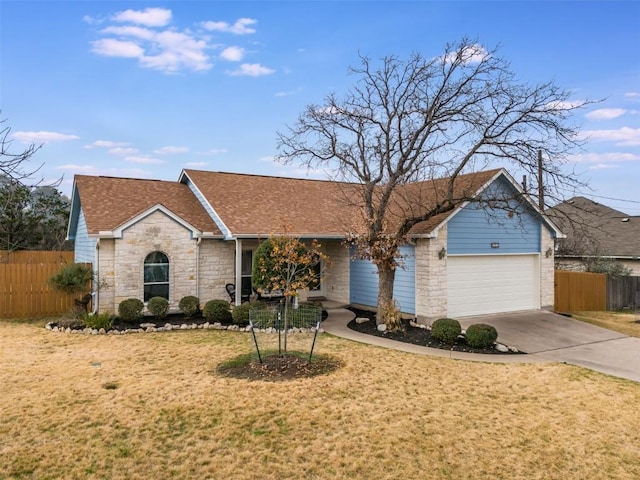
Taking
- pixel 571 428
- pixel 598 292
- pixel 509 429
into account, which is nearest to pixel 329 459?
pixel 509 429

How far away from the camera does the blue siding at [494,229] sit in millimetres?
14568

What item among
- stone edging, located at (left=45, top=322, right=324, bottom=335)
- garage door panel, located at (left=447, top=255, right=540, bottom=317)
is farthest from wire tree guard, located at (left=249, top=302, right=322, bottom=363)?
garage door panel, located at (left=447, top=255, right=540, bottom=317)

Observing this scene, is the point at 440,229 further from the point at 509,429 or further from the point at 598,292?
the point at 598,292

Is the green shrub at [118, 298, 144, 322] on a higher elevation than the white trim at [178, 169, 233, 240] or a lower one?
lower

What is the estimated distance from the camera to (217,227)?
16234 mm

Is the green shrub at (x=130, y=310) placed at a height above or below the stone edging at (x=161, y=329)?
above

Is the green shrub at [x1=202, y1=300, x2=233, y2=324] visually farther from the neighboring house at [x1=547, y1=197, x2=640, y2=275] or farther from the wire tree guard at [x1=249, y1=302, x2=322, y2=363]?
the neighboring house at [x1=547, y1=197, x2=640, y2=275]

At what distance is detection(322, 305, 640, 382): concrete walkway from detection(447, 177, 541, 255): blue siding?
2293mm

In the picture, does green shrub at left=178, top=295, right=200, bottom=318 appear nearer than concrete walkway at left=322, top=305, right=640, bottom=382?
No

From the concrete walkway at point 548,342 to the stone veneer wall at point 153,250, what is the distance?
5098 millimetres

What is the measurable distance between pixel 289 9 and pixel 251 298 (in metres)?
9.55

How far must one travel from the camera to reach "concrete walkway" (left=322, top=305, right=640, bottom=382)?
10.4 meters

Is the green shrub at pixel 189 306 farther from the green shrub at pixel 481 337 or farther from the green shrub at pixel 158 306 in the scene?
the green shrub at pixel 481 337

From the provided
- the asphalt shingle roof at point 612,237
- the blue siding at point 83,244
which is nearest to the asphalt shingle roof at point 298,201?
the blue siding at point 83,244
